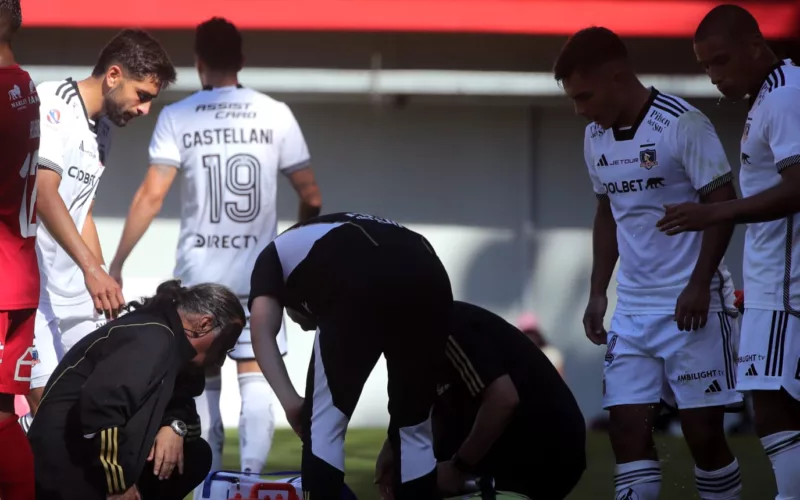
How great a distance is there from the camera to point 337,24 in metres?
9.81

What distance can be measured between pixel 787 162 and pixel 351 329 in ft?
5.05

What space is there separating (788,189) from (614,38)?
109cm

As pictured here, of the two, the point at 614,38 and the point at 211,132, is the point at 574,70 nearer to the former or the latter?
the point at 614,38

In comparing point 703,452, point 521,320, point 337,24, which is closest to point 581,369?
point 521,320

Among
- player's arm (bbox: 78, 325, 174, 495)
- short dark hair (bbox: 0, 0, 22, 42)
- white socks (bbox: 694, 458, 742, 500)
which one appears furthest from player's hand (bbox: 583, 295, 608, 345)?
short dark hair (bbox: 0, 0, 22, 42)

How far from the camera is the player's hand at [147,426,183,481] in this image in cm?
491

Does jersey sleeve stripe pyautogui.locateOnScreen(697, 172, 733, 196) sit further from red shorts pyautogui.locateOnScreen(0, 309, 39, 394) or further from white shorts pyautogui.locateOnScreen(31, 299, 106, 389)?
white shorts pyautogui.locateOnScreen(31, 299, 106, 389)

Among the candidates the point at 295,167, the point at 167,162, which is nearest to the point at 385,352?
the point at 295,167

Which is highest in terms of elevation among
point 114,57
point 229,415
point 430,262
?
point 114,57

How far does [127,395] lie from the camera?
14.7 ft

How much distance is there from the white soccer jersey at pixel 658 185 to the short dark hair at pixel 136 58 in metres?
2.05

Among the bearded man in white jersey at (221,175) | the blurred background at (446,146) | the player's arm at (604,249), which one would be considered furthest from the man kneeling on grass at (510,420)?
the blurred background at (446,146)

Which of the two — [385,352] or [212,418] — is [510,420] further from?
[212,418]

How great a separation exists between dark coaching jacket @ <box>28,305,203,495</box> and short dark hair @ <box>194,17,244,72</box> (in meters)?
2.13
